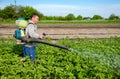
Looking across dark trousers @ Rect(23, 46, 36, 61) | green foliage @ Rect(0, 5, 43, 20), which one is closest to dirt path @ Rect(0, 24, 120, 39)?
dark trousers @ Rect(23, 46, 36, 61)

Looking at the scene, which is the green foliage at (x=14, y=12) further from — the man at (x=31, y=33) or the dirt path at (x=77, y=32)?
the man at (x=31, y=33)

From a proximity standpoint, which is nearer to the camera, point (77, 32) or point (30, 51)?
point (30, 51)

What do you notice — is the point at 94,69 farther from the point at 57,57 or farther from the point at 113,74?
the point at 57,57

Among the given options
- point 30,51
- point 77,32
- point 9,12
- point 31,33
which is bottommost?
point 77,32

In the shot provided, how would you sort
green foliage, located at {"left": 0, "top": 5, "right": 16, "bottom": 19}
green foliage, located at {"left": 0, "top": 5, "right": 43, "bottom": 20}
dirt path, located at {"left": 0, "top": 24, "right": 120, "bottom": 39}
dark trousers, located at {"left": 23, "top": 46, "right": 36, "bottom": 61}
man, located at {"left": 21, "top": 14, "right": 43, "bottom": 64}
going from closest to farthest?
man, located at {"left": 21, "top": 14, "right": 43, "bottom": 64}
dark trousers, located at {"left": 23, "top": 46, "right": 36, "bottom": 61}
dirt path, located at {"left": 0, "top": 24, "right": 120, "bottom": 39}
green foliage, located at {"left": 0, "top": 5, "right": 43, "bottom": 20}
green foliage, located at {"left": 0, "top": 5, "right": 16, "bottom": 19}

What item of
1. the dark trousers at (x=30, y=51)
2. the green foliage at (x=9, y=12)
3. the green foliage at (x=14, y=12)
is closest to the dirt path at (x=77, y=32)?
the dark trousers at (x=30, y=51)

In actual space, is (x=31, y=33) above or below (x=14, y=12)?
above

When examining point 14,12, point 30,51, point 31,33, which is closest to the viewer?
point 31,33

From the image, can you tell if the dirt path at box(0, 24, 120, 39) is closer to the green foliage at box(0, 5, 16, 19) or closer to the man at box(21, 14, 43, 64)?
the man at box(21, 14, 43, 64)

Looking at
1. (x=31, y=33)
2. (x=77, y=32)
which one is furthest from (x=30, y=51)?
(x=77, y=32)

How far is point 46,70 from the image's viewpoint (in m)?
7.13

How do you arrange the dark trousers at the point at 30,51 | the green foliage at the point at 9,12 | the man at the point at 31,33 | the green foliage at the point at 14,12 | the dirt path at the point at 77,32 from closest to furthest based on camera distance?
the man at the point at 31,33 → the dark trousers at the point at 30,51 → the dirt path at the point at 77,32 → the green foliage at the point at 14,12 → the green foliage at the point at 9,12

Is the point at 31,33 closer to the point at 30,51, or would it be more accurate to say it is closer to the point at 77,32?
the point at 30,51

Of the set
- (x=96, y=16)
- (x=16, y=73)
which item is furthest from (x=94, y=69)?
(x=96, y=16)
